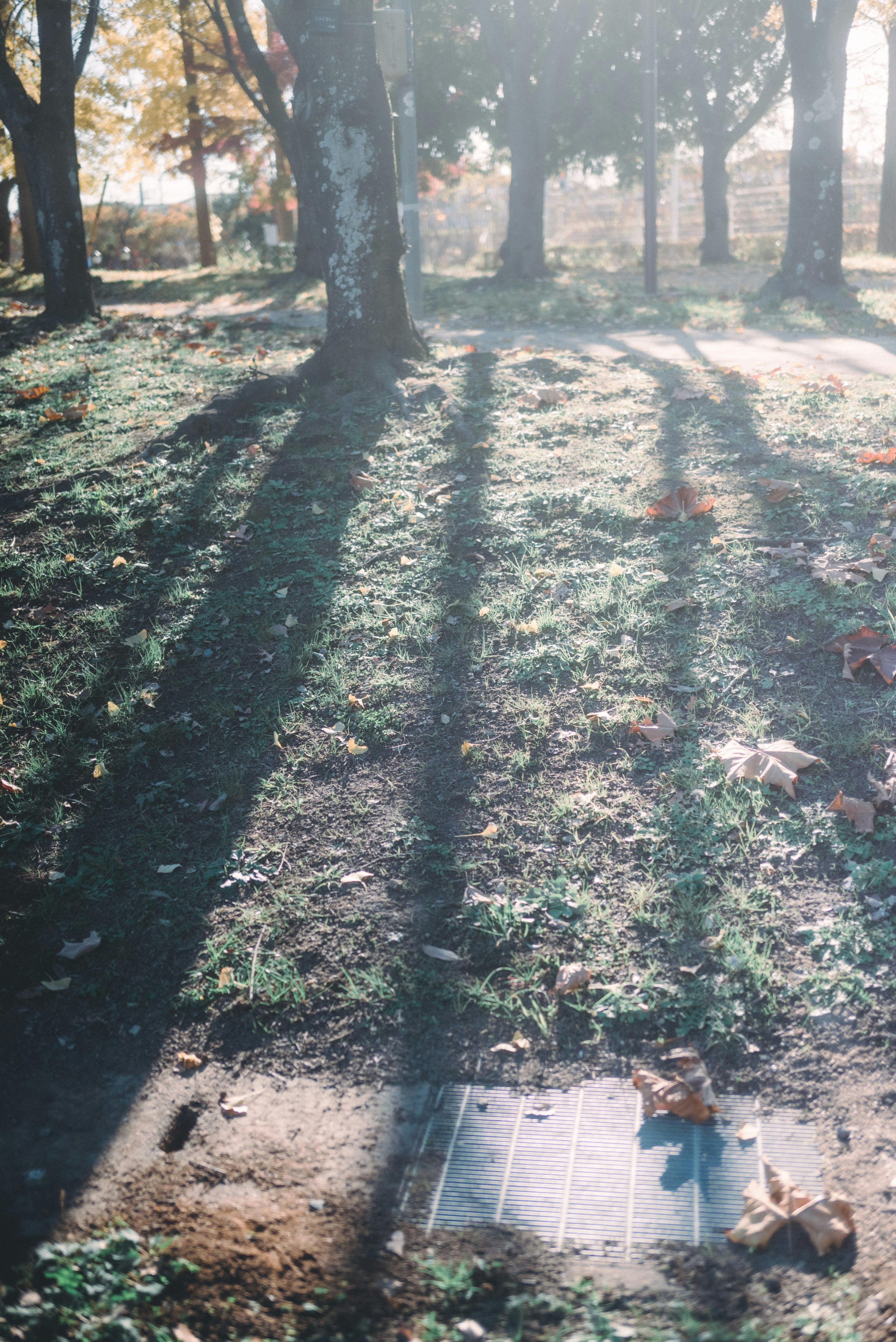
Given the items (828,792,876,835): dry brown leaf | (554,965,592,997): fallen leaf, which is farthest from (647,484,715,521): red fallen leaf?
(554,965,592,997): fallen leaf

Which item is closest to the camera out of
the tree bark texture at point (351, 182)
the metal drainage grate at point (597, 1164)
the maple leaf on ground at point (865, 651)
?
the metal drainage grate at point (597, 1164)

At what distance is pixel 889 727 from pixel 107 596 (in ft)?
11.8

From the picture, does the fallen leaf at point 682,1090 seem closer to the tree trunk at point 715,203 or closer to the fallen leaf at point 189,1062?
the fallen leaf at point 189,1062

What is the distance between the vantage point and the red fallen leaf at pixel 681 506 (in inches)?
186

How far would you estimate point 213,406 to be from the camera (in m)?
6.41

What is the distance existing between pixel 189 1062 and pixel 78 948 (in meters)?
0.62

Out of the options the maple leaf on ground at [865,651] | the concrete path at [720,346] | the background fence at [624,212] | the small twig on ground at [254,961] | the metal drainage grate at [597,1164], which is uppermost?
the background fence at [624,212]

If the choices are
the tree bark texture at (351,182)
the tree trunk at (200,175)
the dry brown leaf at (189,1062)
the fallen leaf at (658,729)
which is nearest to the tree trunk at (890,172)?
the tree trunk at (200,175)

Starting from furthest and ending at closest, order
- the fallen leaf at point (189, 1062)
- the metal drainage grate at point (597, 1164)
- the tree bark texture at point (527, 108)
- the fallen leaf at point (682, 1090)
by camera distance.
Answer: the tree bark texture at point (527, 108)
the fallen leaf at point (189, 1062)
the fallen leaf at point (682, 1090)
the metal drainage grate at point (597, 1164)

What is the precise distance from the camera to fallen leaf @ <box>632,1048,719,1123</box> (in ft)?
7.45

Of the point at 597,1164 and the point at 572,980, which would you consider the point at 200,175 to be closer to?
the point at 572,980

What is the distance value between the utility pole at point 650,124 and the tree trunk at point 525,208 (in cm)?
337

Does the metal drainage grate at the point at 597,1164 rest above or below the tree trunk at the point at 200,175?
below

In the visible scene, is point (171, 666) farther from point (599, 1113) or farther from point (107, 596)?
point (599, 1113)
